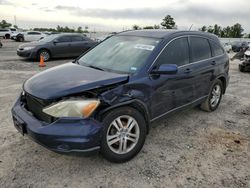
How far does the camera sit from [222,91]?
18.6 feet

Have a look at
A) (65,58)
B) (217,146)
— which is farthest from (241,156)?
(65,58)

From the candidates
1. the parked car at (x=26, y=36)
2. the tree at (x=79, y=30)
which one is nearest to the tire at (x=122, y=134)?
the parked car at (x=26, y=36)

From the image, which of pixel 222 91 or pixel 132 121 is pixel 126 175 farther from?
pixel 222 91

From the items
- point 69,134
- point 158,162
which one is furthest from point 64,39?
point 69,134

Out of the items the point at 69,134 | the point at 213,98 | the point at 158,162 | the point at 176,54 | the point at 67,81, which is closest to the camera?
the point at 69,134

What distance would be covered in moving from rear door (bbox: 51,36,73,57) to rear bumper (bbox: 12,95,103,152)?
10439 mm

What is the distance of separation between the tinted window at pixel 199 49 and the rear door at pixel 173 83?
202 millimetres

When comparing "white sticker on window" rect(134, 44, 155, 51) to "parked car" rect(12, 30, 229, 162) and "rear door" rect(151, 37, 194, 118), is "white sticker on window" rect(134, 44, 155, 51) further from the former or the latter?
"rear door" rect(151, 37, 194, 118)

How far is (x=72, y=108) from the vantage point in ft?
9.61

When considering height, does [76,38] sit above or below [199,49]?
below

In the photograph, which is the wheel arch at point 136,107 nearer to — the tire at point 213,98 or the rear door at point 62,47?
the tire at point 213,98

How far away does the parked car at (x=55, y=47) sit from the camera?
12.2m

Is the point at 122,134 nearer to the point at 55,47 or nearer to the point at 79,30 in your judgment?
the point at 55,47

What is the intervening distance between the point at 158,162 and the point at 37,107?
5.63 feet
